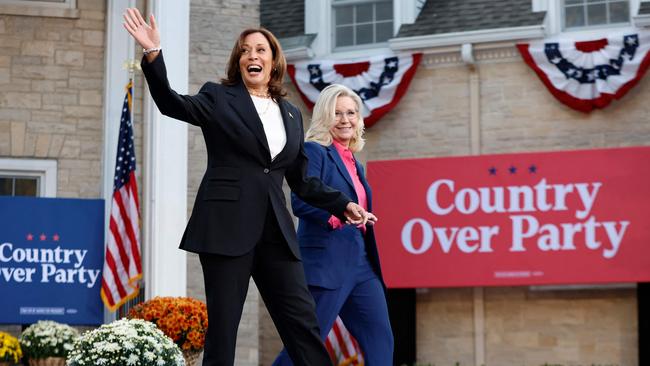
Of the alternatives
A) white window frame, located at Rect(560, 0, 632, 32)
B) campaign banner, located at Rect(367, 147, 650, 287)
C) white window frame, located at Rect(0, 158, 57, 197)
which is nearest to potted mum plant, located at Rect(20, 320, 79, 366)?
white window frame, located at Rect(0, 158, 57, 197)

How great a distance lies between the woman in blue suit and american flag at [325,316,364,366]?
27.8 feet

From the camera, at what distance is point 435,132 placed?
1647 cm

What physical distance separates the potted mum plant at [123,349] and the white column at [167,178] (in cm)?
641

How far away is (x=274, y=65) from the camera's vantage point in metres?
5.96

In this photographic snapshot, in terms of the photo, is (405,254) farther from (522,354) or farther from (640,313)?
(640,313)

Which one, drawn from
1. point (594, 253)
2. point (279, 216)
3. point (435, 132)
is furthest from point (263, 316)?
point (279, 216)

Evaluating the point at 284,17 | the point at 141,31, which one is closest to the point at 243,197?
the point at 141,31

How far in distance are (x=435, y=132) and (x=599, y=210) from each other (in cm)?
240

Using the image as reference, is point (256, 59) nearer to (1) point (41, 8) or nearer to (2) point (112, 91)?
(2) point (112, 91)

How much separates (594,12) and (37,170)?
7024 mm

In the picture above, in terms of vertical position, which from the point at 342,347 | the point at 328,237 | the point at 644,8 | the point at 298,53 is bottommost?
the point at 342,347

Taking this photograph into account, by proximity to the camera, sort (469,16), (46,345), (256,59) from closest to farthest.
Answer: (256,59) < (46,345) < (469,16)

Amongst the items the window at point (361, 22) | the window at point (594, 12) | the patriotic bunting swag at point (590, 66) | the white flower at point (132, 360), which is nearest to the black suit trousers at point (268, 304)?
the white flower at point (132, 360)

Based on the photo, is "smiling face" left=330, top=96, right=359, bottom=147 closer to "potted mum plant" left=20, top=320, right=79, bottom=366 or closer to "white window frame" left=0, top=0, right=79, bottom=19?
"potted mum plant" left=20, top=320, right=79, bottom=366
